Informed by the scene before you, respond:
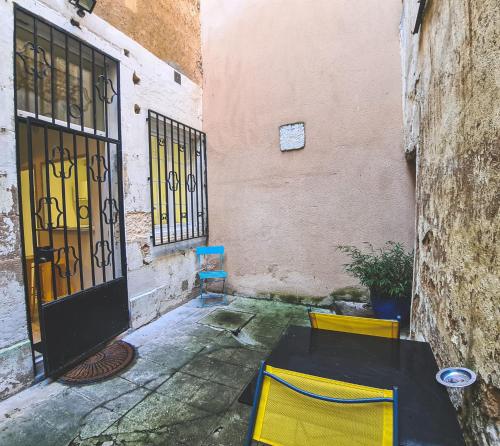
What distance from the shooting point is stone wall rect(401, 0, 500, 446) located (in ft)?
3.81

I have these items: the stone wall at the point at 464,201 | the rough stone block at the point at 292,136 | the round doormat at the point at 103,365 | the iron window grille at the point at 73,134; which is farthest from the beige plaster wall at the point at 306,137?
the round doormat at the point at 103,365

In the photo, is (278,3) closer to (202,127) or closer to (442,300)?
(202,127)

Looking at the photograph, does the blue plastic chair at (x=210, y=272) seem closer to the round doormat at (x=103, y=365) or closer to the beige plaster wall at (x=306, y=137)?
the beige plaster wall at (x=306, y=137)

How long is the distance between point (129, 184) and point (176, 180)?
958mm

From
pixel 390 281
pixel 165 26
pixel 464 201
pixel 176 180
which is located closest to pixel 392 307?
pixel 390 281

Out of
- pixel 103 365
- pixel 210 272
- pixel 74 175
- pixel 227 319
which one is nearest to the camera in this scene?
pixel 103 365

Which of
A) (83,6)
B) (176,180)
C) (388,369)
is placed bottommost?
(388,369)

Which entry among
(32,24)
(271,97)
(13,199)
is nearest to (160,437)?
(13,199)

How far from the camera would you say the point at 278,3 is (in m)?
4.23

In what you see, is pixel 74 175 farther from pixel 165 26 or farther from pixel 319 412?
pixel 319 412

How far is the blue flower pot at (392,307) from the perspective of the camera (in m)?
3.30

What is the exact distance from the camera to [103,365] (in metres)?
2.71

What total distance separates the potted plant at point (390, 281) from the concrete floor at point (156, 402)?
51.1 inches

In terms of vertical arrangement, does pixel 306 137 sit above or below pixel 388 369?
above
